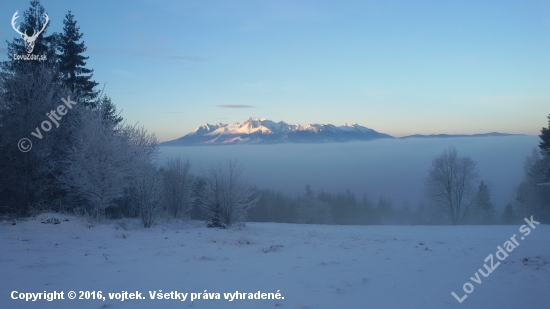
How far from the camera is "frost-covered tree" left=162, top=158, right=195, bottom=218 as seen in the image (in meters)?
23.8

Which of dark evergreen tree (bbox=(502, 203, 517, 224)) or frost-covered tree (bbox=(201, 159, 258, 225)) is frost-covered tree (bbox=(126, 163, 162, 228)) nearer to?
frost-covered tree (bbox=(201, 159, 258, 225))

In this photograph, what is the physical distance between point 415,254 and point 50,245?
37.4ft

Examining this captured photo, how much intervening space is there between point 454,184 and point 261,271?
38390 millimetres

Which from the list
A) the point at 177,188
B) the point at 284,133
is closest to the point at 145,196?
the point at 177,188

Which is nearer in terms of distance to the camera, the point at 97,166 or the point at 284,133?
the point at 97,166

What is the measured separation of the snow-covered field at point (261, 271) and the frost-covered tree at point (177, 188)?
35.6ft

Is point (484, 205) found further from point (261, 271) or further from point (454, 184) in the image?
point (261, 271)

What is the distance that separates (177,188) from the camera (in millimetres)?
23844

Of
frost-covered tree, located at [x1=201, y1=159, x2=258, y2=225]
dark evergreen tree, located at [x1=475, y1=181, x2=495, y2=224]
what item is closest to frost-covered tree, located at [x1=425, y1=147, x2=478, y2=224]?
dark evergreen tree, located at [x1=475, y1=181, x2=495, y2=224]

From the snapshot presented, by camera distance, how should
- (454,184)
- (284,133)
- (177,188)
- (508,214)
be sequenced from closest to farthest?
(177,188) < (454,184) < (508,214) < (284,133)

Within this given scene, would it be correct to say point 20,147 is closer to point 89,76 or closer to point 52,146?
point 52,146

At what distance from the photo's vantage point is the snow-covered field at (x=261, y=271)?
6.38 m

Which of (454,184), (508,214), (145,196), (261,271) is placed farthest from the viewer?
(508,214)

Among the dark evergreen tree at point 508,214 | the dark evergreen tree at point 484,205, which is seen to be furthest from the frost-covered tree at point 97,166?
the dark evergreen tree at point 508,214
